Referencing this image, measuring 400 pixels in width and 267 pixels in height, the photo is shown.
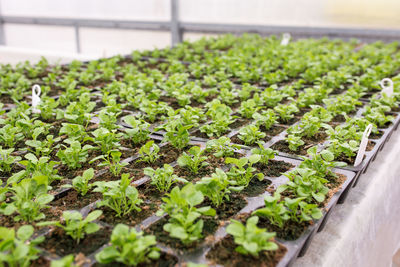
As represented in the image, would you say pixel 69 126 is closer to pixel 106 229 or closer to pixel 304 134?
pixel 106 229

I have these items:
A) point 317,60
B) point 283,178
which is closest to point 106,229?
point 283,178

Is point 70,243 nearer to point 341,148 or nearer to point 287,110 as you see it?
point 341,148

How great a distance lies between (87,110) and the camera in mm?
1999

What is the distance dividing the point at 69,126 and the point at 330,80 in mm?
1671

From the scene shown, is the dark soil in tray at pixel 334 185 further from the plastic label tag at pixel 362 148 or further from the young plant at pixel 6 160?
the young plant at pixel 6 160

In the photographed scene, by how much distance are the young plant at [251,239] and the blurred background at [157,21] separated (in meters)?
3.78

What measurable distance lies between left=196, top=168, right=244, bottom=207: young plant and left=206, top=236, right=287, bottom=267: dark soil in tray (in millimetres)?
182

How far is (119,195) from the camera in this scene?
113cm

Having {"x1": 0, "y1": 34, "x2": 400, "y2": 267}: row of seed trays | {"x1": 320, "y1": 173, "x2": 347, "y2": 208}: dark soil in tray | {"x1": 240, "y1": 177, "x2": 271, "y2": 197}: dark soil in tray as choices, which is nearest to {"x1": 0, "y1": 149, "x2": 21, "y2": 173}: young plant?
{"x1": 0, "y1": 34, "x2": 400, "y2": 267}: row of seed trays

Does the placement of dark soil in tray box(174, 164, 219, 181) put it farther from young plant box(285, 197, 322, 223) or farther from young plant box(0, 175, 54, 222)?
young plant box(0, 175, 54, 222)

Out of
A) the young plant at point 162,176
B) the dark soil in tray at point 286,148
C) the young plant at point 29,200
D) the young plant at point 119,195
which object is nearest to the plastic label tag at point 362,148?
the dark soil in tray at point 286,148

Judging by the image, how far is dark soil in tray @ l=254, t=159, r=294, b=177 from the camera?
4.77ft

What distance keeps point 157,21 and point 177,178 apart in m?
5.31

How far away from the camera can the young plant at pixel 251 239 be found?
37.2 inches
